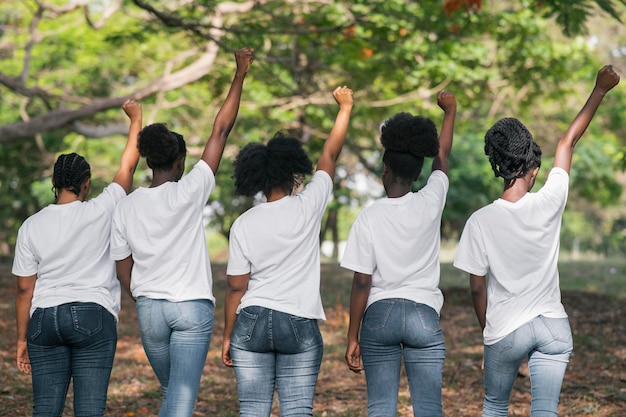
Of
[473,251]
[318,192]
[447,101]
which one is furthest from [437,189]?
[447,101]

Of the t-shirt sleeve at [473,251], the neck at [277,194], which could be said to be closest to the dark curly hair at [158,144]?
the neck at [277,194]

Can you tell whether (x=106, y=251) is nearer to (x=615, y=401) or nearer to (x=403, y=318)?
(x=403, y=318)

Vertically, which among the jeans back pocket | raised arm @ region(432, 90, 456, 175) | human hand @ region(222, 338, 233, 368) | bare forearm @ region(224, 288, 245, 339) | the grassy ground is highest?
raised arm @ region(432, 90, 456, 175)

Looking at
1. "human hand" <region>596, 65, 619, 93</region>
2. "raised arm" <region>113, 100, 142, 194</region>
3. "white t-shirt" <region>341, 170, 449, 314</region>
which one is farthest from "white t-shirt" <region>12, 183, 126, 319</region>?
"human hand" <region>596, 65, 619, 93</region>

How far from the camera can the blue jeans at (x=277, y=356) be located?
13.1 feet

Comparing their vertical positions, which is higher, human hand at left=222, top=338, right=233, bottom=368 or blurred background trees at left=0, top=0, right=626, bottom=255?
blurred background trees at left=0, top=0, right=626, bottom=255

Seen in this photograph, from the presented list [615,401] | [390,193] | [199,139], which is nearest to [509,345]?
[390,193]

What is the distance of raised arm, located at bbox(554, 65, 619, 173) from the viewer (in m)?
4.33

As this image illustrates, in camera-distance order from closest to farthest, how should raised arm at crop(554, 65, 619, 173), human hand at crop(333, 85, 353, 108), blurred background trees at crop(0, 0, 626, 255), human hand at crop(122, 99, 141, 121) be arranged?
raised arm at crop(554, 65, 619, 173) < human hand at crop(333, 85, 353, 108) < human hand at crop(122, 99, 141, 121) < blurred background trees at crop(0, 0, 626, 255)

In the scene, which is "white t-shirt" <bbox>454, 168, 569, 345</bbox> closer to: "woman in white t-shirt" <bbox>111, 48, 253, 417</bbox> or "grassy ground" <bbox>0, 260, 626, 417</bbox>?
"woman in white t-shirt" <bbox>111, 48, 253, 417</bbox>

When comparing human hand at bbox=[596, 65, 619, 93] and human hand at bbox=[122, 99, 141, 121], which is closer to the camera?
human hand at bbox=[596, 65, 619, 93]

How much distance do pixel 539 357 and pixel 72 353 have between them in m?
2.31

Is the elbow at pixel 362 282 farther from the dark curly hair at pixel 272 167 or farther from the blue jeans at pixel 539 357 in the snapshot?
the blue jeans at pixel 539 357

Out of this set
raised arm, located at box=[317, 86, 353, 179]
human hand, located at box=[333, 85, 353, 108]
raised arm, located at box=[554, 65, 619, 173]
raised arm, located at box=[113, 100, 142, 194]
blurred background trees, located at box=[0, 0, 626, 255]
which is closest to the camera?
raised arm, located at box=[554, 65, 619, 173]
